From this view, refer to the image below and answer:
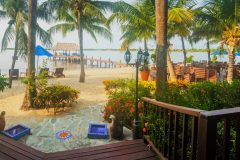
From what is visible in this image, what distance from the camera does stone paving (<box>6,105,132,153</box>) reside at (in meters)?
5.93

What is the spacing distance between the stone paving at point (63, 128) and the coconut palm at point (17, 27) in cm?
855

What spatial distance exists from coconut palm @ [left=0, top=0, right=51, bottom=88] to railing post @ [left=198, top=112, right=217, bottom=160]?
15437 mm

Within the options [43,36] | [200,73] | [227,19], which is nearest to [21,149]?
[227,19]

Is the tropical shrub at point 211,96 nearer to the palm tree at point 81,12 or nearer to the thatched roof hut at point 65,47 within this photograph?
the palm tree at point 81,12

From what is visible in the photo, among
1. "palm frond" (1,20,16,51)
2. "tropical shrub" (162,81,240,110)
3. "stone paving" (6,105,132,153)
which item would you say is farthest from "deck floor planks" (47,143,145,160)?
"palm frond" (1,20,16,51)

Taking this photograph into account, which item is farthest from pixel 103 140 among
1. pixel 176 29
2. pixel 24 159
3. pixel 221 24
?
pixel 176 29

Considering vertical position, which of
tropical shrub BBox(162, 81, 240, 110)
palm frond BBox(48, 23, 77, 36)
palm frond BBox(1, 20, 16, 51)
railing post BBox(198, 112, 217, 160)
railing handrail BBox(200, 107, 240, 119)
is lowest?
tropical shrub BBox(162, 81, 240, 110)

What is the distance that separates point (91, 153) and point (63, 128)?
3.09 meters

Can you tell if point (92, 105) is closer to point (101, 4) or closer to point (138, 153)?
point (138, 153)

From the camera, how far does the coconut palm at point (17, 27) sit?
16.2 meters

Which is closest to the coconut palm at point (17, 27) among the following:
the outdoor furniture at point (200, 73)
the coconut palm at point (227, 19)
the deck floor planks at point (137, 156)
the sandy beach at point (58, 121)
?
the sandy beach at point (58, 121)

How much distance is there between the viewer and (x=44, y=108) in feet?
32.7

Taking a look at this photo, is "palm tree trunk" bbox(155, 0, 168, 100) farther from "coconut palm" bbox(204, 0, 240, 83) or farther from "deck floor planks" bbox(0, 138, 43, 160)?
"coconut palm" bbox(204, 0, 240, 83)

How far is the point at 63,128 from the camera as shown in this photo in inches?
289
